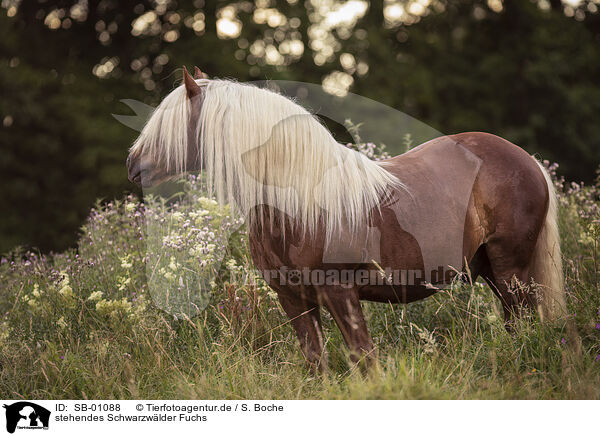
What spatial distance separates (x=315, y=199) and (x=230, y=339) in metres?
1.34

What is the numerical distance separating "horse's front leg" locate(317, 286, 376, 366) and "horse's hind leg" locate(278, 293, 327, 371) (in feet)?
0.71

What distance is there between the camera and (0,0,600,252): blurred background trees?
9680 mm

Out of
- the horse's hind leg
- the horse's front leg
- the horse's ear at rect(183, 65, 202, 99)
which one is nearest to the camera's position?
the horse's ear at rect(183, 65, 202, 99)

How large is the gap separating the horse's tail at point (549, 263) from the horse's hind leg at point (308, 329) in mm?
1555

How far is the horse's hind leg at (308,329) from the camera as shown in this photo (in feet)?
9.30

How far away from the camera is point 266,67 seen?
1010 centimetres

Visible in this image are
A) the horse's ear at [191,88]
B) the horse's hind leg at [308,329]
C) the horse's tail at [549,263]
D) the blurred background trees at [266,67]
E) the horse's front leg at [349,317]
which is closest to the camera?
the horse's ear at [191,88]

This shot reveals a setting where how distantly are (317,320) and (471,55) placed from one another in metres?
11.4

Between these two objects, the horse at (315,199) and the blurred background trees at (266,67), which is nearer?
the horse at (315,199)

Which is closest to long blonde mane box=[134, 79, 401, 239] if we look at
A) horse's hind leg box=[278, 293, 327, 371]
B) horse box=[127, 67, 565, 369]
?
horse box=[127, 67, 565, 369]


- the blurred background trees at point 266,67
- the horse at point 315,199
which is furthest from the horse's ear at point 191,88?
the blurred background trees at point 266,67
